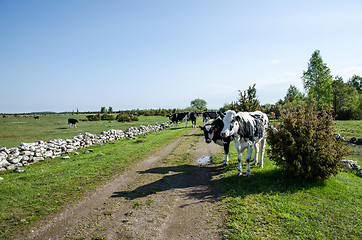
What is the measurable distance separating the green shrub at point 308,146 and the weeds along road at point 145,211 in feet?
10.8

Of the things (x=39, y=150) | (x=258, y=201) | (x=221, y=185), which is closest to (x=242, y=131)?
(x=221, y=185)

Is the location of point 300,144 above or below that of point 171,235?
above

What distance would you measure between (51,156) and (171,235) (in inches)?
524

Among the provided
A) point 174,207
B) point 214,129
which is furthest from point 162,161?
point 174,207

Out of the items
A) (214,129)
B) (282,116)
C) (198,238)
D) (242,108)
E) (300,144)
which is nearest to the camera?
(198,238)

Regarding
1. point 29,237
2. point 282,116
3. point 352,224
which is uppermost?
point 282,116

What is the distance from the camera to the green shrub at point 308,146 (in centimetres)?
712

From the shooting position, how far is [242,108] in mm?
18156

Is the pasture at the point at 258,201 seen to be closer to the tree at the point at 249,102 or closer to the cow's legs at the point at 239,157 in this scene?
the cow's legs at the point at 239,157

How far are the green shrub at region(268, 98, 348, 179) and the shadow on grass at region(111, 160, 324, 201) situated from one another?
1.74ft

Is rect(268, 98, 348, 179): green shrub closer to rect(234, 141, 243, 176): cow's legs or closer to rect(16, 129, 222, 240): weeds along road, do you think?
rect(234, 141, 243, 176): cow's legs

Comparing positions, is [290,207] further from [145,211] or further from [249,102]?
[249,102]

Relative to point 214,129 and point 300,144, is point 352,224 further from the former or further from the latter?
point 214,129

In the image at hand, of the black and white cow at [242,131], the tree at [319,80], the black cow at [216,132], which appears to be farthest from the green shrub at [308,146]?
the tree at [319,80]
